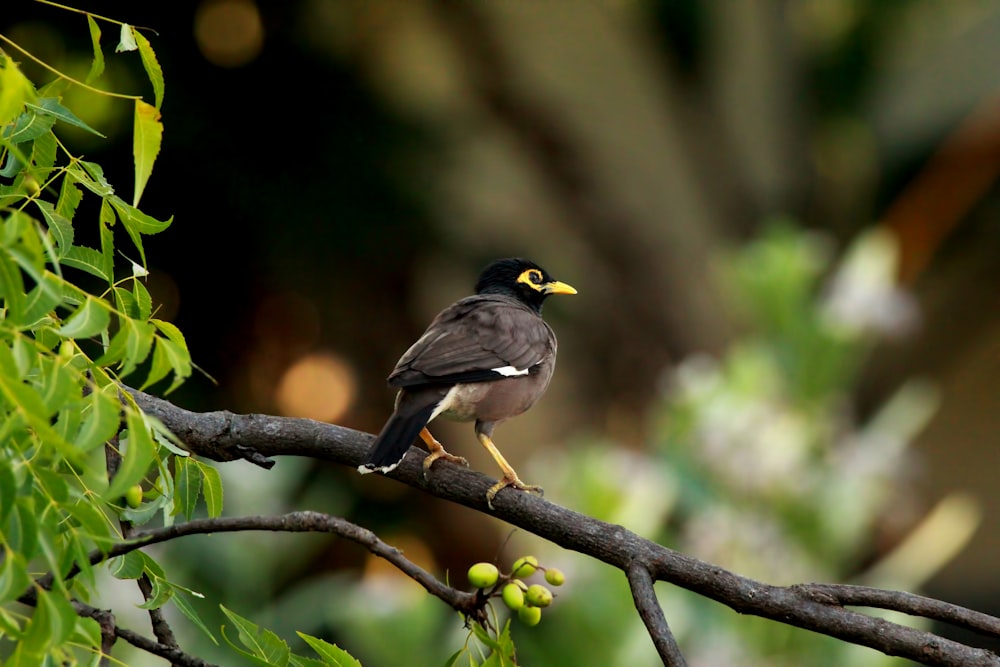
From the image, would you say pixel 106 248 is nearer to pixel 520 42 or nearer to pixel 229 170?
pixel 229 170

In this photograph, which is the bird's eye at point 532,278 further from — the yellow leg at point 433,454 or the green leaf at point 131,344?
the green leaf at point 131,344

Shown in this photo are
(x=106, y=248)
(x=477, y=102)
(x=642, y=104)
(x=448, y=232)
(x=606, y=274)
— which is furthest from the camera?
(x=642, y=104)

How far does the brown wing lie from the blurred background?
129 centimetres

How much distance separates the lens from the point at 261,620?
458cm

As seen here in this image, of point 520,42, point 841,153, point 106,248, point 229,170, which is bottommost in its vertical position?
point 106,248

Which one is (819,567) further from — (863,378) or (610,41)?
(610,41)

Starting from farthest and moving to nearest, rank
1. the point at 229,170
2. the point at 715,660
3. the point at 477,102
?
the point at 477,102 < the point at 229,170 < the point at 715,660

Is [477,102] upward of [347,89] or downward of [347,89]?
upward

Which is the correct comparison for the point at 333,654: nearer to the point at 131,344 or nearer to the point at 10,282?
the point at 131,344

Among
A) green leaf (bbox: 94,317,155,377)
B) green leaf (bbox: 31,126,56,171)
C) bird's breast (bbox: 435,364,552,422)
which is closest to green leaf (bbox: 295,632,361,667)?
green leaf (bbox: 94,317,155,377)

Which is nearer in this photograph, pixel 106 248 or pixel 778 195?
pixel 106 248

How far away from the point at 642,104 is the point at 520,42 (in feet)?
4.05

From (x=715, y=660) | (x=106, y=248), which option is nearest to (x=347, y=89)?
(x=715, y=660)

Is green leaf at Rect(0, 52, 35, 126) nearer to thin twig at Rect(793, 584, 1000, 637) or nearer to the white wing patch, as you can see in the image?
thin twig at Rect(793, 584, 1000, 637)
